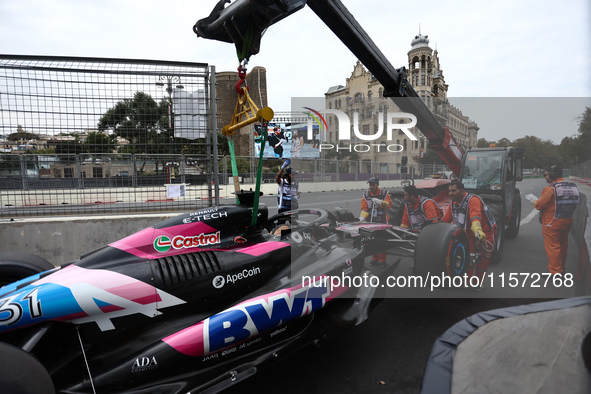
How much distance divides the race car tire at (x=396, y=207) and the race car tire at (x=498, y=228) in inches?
35.2

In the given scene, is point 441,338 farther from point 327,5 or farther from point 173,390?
point 327,5

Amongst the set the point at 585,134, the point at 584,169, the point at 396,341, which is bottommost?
the point at 396,341

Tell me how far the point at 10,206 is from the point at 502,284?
21.0 ft

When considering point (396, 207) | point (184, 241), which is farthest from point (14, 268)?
point (396, 207)

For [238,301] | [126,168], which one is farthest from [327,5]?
[126,168]

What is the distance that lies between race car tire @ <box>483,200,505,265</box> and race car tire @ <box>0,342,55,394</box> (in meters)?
3.93

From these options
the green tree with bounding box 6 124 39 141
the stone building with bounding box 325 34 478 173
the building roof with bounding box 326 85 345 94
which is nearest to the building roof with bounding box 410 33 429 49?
the stone building with bounding box 325 34 478 173

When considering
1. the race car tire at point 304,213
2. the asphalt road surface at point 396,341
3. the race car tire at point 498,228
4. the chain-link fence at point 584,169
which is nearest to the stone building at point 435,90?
the race car tire at point 498,228

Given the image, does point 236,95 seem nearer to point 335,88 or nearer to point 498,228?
point 335,88

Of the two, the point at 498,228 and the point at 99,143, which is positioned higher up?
the point at 99,143

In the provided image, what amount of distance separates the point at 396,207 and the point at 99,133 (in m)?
4.06

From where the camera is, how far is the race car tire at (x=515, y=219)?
11.9 ft

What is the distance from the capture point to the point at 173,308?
2.08 meters

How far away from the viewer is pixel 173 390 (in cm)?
181
